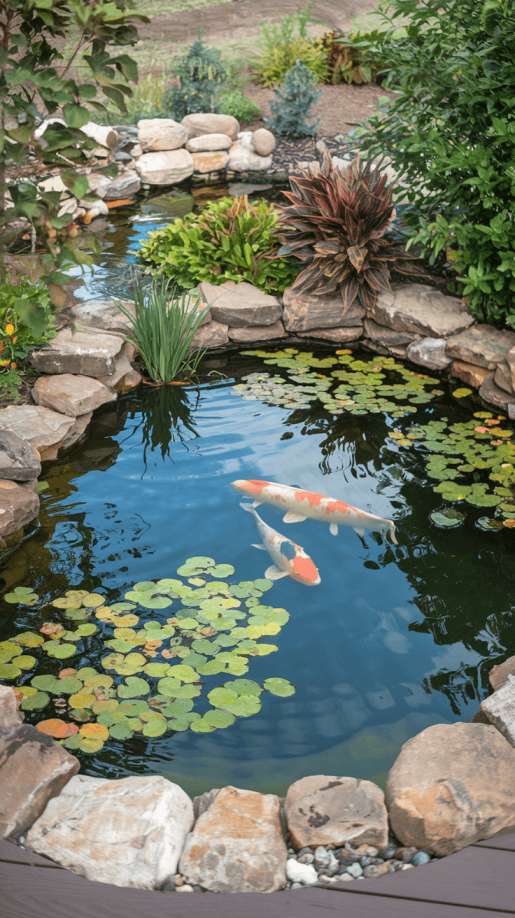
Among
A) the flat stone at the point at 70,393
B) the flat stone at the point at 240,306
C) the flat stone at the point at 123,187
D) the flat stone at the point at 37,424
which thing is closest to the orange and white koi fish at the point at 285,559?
the flat stone at the point at 37,424

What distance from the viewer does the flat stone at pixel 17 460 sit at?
4500mm

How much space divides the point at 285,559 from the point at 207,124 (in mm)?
7844

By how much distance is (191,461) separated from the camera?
506 cm

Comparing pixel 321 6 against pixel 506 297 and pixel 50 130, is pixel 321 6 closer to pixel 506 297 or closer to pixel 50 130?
pixel 506 297

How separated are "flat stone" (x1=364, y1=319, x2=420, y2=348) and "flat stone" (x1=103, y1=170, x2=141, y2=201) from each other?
4.30 m

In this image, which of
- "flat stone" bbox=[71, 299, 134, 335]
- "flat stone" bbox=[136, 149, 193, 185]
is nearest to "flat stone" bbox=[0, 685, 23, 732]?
"flat stone" bbox=[71, 299, 134, 335]

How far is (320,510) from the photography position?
14.4 feet

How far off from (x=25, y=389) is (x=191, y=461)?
108 centimetres

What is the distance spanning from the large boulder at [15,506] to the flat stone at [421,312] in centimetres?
275

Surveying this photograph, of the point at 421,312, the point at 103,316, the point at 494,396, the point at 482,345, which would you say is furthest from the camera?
the point at 421,312

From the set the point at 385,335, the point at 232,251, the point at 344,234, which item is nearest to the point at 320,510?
the point at 385,335

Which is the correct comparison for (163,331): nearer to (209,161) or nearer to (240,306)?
(240,306)

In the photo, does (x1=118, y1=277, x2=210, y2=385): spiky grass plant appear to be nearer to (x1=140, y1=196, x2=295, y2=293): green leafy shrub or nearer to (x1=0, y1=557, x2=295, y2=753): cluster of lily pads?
(x1=140, y1=196, x2=295, y2=293): green leafy shrub

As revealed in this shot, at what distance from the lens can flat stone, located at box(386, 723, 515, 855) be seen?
2.57 m
